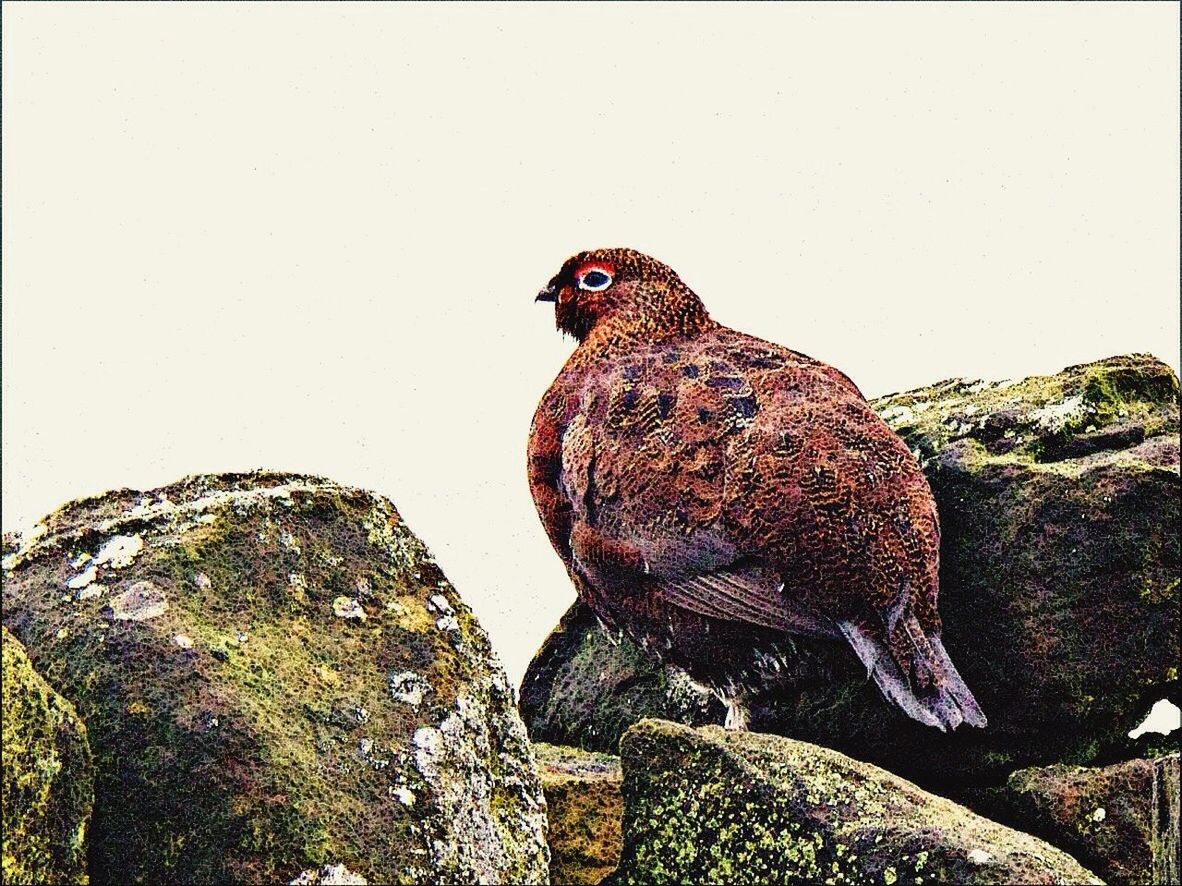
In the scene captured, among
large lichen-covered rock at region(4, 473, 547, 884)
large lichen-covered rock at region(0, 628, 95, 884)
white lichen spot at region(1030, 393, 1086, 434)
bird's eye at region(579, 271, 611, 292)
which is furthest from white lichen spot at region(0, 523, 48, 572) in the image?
white lichen spot at region(1030, 393, 1086, 434)

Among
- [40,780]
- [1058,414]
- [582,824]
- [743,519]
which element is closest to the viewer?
[40,780]

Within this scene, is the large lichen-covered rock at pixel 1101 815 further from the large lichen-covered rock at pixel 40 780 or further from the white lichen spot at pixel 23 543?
the white lichen spot at pixel 23 543

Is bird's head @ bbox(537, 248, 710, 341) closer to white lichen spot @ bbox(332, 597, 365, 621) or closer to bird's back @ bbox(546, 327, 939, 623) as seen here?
bird's back @ bbox(546, 327, 939, 623)

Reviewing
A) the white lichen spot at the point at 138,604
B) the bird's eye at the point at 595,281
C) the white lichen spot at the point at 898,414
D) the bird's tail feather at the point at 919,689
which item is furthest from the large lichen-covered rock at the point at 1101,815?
the white lichen spot at the point at 138,604

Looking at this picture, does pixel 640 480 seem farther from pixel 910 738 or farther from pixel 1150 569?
pixel 1150 569

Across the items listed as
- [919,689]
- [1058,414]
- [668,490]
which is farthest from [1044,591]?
[668,490]

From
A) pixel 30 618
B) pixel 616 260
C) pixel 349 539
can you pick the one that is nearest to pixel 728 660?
pixel 349 539

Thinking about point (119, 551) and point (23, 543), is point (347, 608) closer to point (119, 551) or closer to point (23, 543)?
point (119, 551)
